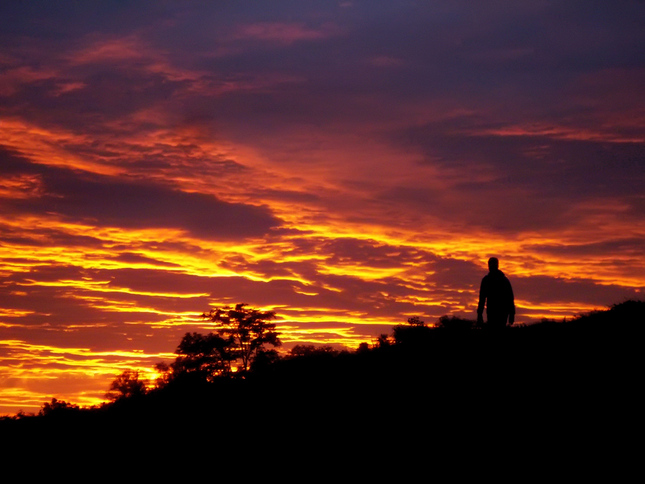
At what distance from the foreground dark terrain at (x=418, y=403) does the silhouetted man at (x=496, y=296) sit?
3.75ft

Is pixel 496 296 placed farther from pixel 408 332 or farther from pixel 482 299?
pixel 408 332

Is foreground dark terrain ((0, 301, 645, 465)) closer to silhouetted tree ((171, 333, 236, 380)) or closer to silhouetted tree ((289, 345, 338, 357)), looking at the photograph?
silhouetted tree ((289, 345, 338, 357))

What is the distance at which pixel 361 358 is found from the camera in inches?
1030

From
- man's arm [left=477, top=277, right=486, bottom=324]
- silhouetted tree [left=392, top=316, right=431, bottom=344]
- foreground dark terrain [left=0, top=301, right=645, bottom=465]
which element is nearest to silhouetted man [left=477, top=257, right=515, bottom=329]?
man's arm [left=477, top=277, right=486, bottom=324]

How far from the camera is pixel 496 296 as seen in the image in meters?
21.1

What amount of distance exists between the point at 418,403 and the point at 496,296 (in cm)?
474

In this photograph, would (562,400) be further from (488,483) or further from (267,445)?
(267,445)

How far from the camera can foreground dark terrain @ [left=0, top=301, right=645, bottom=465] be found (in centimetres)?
1538

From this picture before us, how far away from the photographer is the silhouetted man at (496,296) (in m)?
21.0

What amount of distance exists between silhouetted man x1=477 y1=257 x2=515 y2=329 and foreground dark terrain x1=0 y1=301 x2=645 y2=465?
114 cm

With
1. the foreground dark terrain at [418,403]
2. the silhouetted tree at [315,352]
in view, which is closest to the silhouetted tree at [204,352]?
the silhouetted tree at [315,352]

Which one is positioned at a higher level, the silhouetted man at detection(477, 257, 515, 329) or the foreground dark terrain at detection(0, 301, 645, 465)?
the silhouetted man at detection(477, 257, 515, 329)

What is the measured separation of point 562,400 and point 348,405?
5.66 metres

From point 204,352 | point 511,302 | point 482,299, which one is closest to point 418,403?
point 482,299
